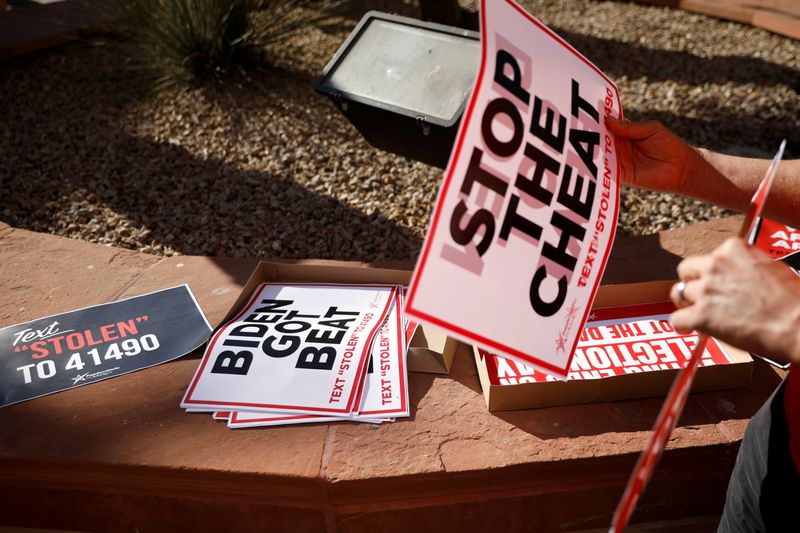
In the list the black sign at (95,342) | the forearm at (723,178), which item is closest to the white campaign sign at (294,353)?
the black sign at (95,342)

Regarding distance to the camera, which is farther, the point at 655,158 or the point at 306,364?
the point at 306,364

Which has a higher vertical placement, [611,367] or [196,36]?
[196,36]

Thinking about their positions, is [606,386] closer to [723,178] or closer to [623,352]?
[623,352]

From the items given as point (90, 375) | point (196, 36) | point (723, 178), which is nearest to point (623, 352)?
point (723, 178)

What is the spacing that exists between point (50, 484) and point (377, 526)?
0.83 metres

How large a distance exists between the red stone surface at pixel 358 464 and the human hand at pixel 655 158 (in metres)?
0.59

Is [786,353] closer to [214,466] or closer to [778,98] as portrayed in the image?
[214,466]

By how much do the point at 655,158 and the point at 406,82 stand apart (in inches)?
44.4

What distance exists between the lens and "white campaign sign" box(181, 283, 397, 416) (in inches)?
65.9

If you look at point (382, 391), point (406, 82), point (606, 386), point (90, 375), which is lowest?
point (90, 375)

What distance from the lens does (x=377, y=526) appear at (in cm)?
165

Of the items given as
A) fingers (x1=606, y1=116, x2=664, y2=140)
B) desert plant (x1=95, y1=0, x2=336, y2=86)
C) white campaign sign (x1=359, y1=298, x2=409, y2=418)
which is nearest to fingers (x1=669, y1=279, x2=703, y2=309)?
fingers (x1=606, y1=116, x2=664, y2=140)

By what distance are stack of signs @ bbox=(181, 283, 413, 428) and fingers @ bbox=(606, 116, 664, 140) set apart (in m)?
0.79

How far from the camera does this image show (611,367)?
5.69 feet
